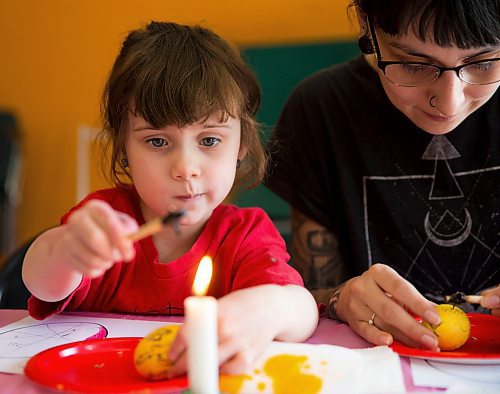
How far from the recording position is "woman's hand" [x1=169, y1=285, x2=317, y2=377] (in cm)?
75

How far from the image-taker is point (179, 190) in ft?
3.42

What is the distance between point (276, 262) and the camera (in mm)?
1060

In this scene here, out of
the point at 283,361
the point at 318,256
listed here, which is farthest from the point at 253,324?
the point at 318,256

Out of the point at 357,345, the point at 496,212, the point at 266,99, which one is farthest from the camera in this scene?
the point at 266,99

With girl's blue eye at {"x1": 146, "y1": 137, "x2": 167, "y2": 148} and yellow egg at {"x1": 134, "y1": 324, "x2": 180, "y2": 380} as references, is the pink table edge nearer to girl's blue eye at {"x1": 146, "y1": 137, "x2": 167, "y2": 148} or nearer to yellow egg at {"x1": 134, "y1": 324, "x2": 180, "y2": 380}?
yellow egg at {"x1": 134, "y1": 324, "x2": 180, "y2": 380}

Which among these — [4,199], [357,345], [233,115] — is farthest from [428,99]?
[4,199]

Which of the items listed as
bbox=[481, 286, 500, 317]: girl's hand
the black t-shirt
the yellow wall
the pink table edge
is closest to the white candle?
the pink table edge

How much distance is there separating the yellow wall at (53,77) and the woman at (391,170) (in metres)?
2.20

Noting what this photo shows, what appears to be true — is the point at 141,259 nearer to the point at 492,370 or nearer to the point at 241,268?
the point at 241,268

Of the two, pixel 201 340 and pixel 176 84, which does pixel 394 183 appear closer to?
pixel 176 84

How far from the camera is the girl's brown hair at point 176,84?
104 centimetres

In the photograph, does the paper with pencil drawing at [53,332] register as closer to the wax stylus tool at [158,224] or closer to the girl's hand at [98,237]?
the girl's hand at [98,237]

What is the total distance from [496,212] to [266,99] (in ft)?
6.31

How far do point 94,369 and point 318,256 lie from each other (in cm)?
76
